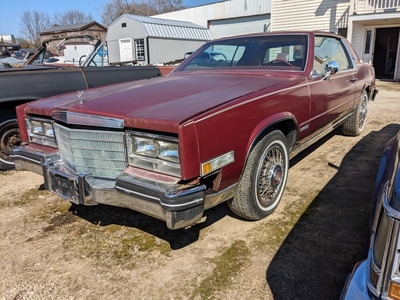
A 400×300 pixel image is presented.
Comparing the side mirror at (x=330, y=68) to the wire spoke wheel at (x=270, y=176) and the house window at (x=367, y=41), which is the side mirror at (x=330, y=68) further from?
the house window at (x=367, y=41)

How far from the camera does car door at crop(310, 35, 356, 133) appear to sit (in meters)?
3.48

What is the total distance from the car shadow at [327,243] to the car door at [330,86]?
76 centimetres

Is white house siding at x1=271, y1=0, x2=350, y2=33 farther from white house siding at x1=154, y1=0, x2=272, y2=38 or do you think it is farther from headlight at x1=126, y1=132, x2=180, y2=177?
headlight at x1=126, y1=132, x2=180, y2=177

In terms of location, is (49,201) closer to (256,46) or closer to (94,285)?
(94,285)

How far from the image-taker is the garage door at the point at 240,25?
64.6 ft

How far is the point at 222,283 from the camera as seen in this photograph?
85.5 inches

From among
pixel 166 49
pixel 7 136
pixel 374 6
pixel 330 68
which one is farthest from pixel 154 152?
pixel 166 49

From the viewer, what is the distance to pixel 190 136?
6.42 feet

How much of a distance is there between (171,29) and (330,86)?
19.0 metres

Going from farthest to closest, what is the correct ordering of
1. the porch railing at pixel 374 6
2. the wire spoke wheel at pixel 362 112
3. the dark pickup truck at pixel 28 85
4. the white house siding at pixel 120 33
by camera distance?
1. the white house siding at pixel 120 33
2. the porch railing at pixel 374 6
3. the wire spoke wheel at pixel 362 112
4. the dark pickup truck at pixel 28 85

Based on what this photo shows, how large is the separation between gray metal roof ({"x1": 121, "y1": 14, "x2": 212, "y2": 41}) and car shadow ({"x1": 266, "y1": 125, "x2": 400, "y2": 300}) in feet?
61.4

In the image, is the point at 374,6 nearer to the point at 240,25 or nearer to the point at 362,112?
the point at 240,25

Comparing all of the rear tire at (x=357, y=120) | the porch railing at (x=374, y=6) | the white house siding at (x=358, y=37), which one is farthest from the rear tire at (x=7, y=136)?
the white house siding at (x=358, y=37)

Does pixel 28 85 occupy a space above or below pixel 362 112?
above
